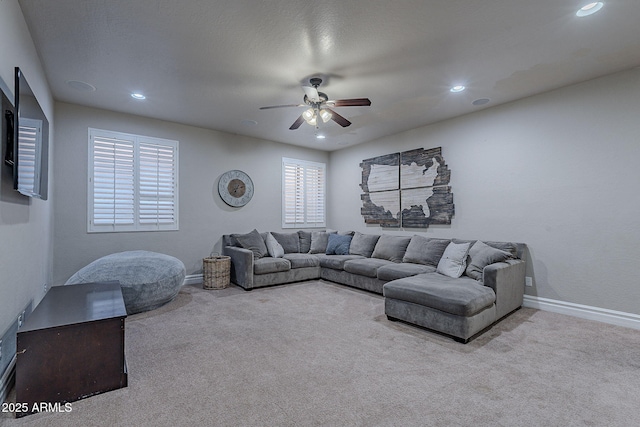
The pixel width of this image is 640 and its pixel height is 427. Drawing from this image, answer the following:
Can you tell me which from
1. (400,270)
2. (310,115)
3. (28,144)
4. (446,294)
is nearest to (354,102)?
(310,115)

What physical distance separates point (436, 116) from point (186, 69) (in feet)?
11.9

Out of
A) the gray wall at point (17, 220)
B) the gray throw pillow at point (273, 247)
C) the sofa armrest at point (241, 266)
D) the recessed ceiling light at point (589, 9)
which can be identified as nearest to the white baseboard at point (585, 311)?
the recessed ceiling light at point (589, 9)

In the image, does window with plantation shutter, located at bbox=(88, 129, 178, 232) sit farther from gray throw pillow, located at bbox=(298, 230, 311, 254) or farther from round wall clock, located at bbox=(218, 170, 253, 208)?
gray throw pillow, located at bbox=(298, 230, 311, 254)

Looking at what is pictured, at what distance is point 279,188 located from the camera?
6355mm

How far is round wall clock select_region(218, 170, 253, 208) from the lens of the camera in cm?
557

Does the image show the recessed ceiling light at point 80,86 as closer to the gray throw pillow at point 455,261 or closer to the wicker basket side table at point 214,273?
the wicker basket side table at point 214,273

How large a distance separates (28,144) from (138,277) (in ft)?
5.66

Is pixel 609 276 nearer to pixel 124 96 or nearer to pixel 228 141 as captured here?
pixel 228 141

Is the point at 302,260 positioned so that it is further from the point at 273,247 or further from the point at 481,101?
the point at 481,101

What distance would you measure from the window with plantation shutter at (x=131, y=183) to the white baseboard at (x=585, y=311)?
5.42 m

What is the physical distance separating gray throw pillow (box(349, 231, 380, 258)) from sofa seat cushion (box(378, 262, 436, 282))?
100 centimetres

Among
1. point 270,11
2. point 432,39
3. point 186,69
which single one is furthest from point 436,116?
point 186,69

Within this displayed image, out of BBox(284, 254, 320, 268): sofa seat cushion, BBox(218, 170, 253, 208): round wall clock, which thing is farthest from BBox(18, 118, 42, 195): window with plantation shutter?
BBox(284, 254, 320, 268): sofa seat cushion

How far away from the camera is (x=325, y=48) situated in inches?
112
